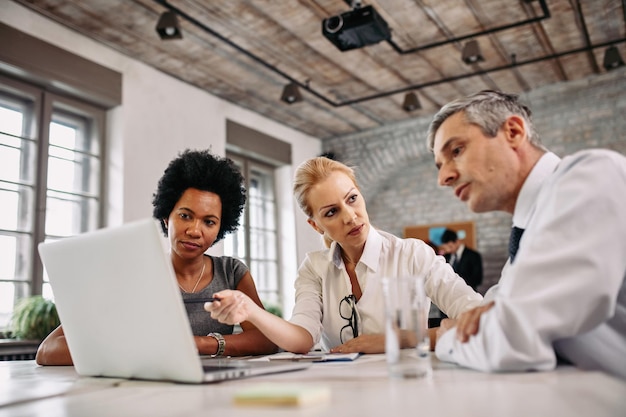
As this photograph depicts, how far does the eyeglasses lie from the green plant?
2409 millimetres

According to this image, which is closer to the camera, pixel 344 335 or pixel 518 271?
pixel 518 271

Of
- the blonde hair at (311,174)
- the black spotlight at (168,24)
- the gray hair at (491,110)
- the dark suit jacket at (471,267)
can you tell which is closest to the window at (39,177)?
the black spotlight at (168,24)

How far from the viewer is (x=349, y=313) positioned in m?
1.92

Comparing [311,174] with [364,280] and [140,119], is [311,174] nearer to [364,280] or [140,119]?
[364,280]

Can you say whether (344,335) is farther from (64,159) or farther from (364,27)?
(64,159)

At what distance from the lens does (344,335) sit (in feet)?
6.27

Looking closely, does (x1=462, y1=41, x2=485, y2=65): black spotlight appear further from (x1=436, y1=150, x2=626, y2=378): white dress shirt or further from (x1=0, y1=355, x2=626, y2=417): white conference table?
(x1=0, y1=355, x2=626, y2=417): white conference table

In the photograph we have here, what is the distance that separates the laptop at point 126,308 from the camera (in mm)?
895

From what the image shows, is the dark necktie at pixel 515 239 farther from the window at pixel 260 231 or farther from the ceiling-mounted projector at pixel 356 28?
the window at pixel 260 231

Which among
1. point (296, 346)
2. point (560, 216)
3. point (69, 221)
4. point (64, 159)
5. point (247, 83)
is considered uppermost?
point (247, 83)

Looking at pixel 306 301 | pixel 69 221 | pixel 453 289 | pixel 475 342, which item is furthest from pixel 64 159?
pixel 475 342

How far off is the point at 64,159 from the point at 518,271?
4.16 meters

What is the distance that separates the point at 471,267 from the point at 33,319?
14.8ft

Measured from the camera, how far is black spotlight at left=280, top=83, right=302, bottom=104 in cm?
531
